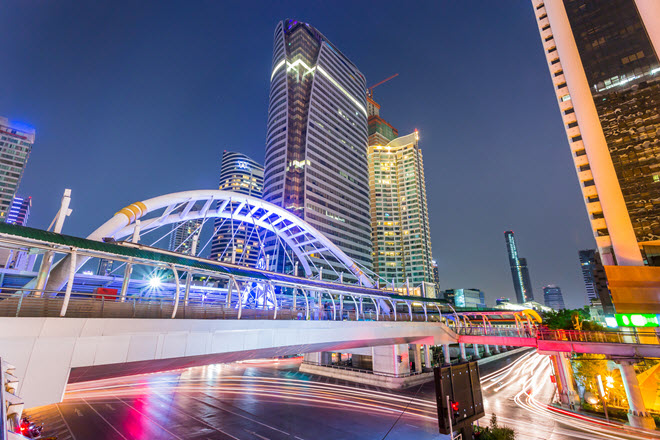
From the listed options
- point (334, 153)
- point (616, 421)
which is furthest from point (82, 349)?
point (334, 153)

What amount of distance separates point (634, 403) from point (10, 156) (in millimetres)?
196299

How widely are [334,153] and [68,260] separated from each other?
372ft

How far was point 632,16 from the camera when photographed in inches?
2242

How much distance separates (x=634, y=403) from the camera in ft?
82.3

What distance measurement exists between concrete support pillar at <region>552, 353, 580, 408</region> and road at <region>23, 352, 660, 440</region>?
248 centimetres

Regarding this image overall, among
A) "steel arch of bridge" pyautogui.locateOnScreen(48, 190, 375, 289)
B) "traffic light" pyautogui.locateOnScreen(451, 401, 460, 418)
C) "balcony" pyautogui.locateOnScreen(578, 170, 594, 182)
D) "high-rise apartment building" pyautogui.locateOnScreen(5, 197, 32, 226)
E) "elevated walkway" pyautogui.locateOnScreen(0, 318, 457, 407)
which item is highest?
"high-rise apartment building" pyautogui.locateOnScreen(5, 197, 32, 226)

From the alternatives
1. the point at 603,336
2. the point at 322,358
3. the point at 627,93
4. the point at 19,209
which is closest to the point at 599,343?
the point at 603,336

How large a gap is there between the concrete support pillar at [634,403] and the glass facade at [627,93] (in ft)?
114

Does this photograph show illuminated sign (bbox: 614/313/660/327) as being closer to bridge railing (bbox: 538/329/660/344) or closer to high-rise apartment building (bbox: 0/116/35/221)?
bridge railing (bbox: 538/329/660/344)

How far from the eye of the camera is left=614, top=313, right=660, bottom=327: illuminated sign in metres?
42.6

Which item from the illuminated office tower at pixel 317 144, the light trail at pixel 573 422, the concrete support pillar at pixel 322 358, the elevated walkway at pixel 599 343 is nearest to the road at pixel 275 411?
the light trail at pixel 573 422

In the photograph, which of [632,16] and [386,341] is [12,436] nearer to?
[386,341]

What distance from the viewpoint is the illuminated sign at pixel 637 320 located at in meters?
42.6

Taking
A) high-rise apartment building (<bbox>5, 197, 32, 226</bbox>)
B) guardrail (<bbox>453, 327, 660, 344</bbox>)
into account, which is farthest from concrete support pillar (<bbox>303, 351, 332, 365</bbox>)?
high-rise apartment building (<bbox>5, 197, 32, 226</bbox>)
